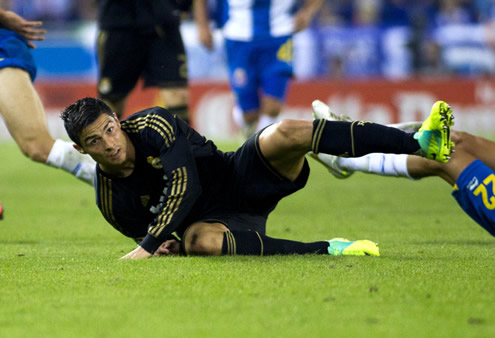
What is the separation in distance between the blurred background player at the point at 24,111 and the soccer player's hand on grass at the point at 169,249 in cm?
143

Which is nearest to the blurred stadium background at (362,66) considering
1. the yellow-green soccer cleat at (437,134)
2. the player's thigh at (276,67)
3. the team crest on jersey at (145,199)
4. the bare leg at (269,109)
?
the player's thigh at (276,67)

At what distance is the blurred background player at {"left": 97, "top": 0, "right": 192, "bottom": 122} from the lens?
7.04 meters

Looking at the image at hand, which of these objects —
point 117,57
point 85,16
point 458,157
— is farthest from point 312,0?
point 85,16

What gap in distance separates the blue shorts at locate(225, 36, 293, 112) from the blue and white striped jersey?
0.28ft

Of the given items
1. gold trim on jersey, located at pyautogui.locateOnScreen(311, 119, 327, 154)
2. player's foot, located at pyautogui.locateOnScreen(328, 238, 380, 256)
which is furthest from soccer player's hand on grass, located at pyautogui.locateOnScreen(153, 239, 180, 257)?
gold trim on jersey, located at pyautogui.locateOnScreen(311, 119, 327, 154)

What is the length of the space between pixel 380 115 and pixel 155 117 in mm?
12903

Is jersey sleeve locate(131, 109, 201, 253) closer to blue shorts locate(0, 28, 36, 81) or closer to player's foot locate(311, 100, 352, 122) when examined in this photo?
player's foot locate(311, 100, 352, 122)

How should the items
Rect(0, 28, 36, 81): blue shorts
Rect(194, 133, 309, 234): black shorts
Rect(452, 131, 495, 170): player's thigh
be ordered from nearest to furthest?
Rect(194, 133, 309, 234): black shorts, Rect(452, 131, 495, 170): player's thigh, Rect(0, 28, 36, 81): blue shorts

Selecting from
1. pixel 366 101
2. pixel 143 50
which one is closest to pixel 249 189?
pixel 143 50

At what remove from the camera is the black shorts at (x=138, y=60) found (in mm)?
7062

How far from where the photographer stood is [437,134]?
397 centimetres

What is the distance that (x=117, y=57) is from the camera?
729cm

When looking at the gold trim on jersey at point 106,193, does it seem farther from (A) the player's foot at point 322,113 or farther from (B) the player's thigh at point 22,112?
(B) the player's thigh at point 22,112

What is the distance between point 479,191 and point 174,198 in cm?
151
